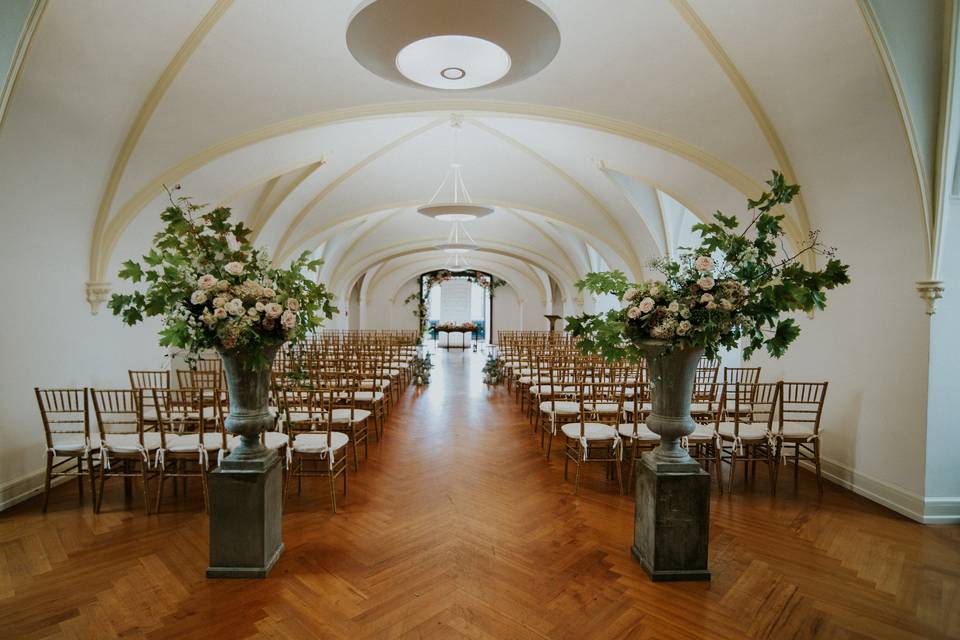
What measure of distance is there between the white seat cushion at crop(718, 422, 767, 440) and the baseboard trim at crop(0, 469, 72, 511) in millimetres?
6495

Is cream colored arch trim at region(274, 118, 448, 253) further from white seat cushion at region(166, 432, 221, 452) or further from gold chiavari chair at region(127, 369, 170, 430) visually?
white seat cushion at region(166, 432, 221, 452)

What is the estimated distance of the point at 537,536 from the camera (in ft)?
13.3

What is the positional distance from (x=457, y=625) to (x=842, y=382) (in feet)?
15.9

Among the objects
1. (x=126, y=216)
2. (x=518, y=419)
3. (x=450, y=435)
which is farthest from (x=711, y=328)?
(x=126, y=216)

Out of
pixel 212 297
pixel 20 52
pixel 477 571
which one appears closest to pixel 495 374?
pixel 477 571

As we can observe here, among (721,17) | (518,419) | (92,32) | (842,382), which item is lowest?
(518,419)

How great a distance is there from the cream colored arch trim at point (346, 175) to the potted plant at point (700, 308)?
20.4ft

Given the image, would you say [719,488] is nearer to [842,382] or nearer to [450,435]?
[842,382]

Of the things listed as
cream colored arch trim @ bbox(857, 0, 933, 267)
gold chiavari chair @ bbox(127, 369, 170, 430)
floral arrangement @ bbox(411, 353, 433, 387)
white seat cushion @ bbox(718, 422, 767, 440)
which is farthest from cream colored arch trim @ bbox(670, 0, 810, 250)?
floral arrangement @ bbox(411, 353, 433, 387)

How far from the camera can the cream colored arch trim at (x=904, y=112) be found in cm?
389

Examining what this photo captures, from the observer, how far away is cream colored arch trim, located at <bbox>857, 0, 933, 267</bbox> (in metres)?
3.89

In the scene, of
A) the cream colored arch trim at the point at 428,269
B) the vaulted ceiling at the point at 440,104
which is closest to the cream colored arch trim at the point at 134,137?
the vaulted ceiling at the point at 440,104

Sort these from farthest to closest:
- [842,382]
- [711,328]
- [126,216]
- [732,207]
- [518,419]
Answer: [518,419] < [732,207] < [126,216] < [842,382] < [711,328]

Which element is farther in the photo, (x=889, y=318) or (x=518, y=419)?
(x=518, y=419)
